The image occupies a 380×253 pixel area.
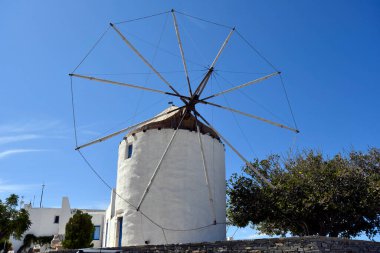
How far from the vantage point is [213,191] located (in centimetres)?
2019

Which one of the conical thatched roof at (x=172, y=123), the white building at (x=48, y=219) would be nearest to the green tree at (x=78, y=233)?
the conical thatched roof at (x=172, y=123)

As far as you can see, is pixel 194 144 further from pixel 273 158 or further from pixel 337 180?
pixel 337 180

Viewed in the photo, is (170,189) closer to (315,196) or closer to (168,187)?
(168,187)

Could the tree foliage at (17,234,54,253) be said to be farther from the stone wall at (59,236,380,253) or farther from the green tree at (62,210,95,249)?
the stone wall at (59,236,380,253)

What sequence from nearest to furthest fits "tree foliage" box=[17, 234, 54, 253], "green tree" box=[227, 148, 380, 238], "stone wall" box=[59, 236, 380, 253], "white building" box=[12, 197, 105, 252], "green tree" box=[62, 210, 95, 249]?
"stone wall" box=[59, 236, 380, 253] → "green tree" box=[227, 148, 380, 238] → "green tree" box=[62, 210, 95, 249] → "white building" box=[12, 197, 105, 252] → "tree foliage" box=[17, 234, 54, 253]

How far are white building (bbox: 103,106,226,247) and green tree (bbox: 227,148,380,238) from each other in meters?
2.15

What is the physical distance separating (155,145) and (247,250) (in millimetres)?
8567

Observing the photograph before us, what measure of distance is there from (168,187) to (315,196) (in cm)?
756

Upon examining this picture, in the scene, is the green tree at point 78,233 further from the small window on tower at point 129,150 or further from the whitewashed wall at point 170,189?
the small window on tower at point 129,150

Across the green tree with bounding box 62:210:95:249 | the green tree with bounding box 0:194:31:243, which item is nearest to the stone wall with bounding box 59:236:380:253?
the green tree with bounding box 62:210:95:249

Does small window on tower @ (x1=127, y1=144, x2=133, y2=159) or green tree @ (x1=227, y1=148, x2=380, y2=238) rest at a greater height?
small window on tower @ (x1=127, y1=144, x2=133, y2=159)

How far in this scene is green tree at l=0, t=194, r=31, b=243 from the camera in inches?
1160

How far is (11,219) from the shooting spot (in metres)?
30.0

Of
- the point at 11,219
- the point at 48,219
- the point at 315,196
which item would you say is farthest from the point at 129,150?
the point at 48,219
